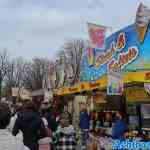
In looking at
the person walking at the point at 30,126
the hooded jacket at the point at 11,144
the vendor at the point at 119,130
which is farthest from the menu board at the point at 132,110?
the person walking at the point at 30,126

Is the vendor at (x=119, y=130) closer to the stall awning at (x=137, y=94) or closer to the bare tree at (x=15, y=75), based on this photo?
the stall awning at (x=137, y=94)

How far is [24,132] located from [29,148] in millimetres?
332

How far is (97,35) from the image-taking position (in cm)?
2097

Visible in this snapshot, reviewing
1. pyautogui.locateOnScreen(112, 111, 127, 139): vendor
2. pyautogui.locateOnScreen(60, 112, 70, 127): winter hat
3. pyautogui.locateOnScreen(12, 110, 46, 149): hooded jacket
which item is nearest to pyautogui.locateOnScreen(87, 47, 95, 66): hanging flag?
pyautogui.locateOnScreen(112, 111, 127, 139): vendor

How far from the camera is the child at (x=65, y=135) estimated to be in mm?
12375

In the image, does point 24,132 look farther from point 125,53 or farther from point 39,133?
point 125,53

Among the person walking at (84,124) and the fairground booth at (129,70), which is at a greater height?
the fairground booth at (129,70)

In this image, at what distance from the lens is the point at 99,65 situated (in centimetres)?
2019

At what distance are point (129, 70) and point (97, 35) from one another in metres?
5.74

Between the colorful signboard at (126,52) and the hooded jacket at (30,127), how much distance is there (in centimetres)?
508

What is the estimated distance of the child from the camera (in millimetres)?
12375

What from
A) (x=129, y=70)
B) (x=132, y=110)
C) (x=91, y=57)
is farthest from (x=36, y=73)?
(x=129, y=70)

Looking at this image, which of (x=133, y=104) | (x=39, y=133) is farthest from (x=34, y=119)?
(x=133, y=104)

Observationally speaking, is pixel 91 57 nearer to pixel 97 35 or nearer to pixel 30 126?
pixel 97 35
